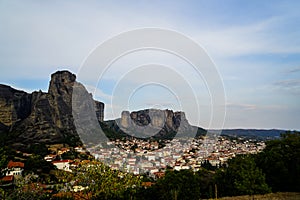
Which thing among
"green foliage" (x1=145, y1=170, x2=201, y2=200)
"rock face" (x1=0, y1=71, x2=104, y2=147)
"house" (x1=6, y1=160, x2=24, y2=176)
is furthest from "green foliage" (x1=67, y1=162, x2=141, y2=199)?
"rock face" (x1=0, y1=71, x2=104, y2=147)

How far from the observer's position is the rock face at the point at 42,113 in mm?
58025

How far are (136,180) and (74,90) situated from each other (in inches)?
2614

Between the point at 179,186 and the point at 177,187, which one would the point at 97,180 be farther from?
the point at 177,187

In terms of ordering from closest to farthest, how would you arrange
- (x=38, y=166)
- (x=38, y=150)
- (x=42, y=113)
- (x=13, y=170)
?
(x=13, y=170) → (x=38, y=166) → (x=38, y=150) → (x=42, y=113)

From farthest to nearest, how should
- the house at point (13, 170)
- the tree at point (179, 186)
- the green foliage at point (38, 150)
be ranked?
1. the green foliage at point (38, 150)
2. the tree at point (179, 186)
3. the house at point (13, 170)

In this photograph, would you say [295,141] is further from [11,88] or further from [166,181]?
[11,88]

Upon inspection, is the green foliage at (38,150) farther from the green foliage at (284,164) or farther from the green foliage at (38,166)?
the green foliage at (284,164)

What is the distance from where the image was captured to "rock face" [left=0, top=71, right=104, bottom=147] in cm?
5803

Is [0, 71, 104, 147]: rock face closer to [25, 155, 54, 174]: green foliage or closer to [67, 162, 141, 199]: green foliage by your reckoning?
[25, 155, 54, 174]: green foliage

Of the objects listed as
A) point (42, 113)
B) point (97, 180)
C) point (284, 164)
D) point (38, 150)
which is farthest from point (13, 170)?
point (42, 113)

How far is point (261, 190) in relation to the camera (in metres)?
15.4

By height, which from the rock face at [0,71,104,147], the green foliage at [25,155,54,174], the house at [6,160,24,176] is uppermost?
the rock face at [0,71,104,147]

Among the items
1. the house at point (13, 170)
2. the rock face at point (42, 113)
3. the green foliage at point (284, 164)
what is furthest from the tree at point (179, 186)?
the rock face at point (42, 113)

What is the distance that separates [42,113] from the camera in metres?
64.3
